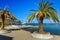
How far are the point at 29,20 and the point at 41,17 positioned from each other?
5.05 feet

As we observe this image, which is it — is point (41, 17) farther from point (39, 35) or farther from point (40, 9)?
point (39, 35)

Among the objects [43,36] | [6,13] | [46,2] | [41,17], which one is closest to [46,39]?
[43,36]

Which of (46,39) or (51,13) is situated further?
(51,13)

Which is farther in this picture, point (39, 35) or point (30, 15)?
point (30, 15)

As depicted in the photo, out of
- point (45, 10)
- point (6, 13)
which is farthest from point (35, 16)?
point (6, 13)

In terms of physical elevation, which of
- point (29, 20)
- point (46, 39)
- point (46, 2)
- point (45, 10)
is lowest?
point (46, 39)

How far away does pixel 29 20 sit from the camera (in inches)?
651

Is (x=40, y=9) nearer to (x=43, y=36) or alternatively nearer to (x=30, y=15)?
(x=30, y=15)

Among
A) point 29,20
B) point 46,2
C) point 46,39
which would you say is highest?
point 46,2

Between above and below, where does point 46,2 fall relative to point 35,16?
above

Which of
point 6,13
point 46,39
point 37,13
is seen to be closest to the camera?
point 46,39

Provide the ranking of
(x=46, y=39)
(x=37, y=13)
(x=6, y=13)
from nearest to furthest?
(x=46, y=39) → (x=37, y=13) → (x=6, y=13)

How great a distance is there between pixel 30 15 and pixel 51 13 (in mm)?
Result: 2602

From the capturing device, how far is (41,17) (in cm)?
1638
